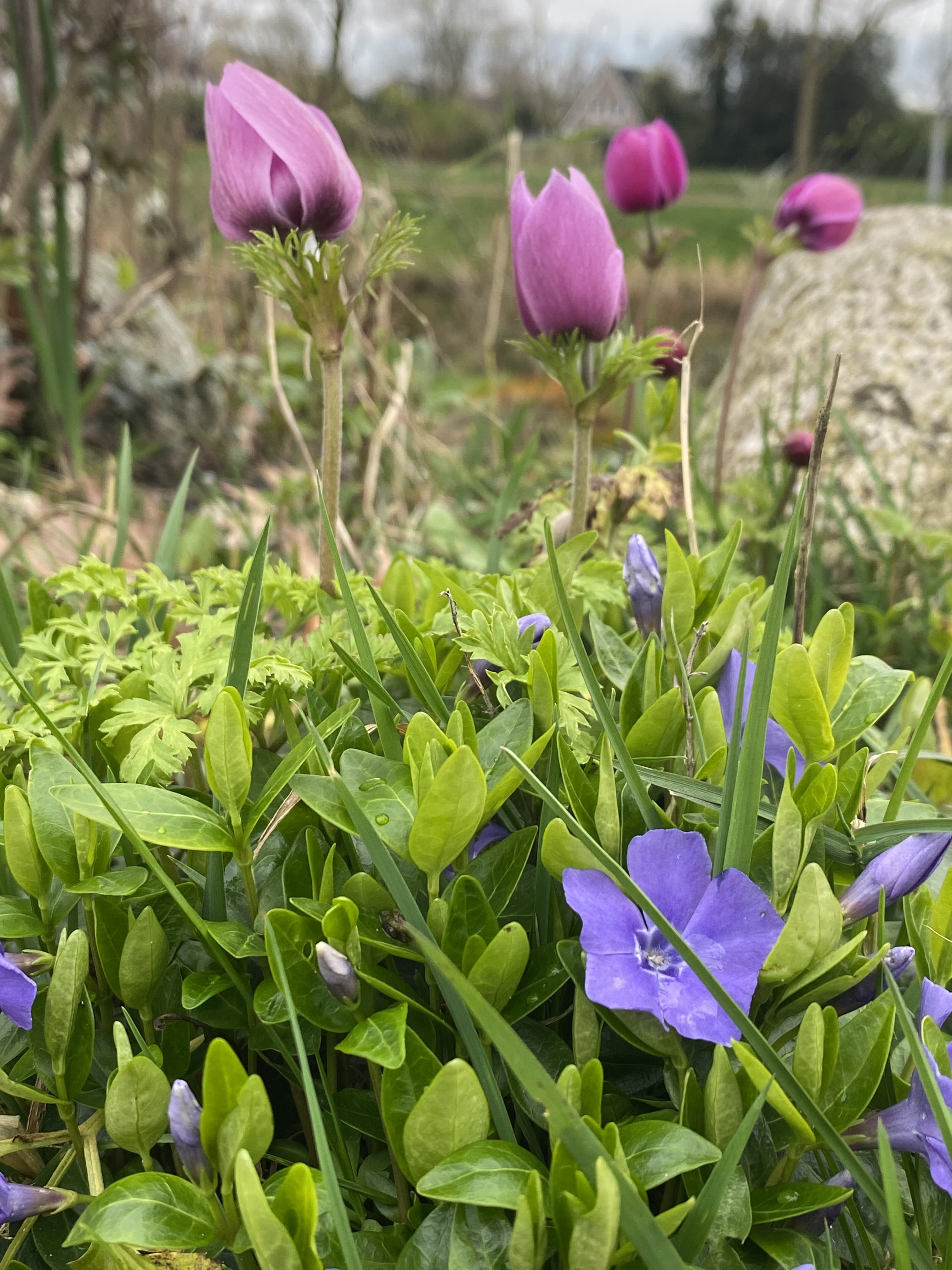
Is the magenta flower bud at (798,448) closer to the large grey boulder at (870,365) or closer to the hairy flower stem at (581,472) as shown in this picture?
the large grey boulder at (870,365)

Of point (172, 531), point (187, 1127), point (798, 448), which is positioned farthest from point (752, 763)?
point (798, 448)

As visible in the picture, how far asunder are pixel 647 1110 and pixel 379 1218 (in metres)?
0.18

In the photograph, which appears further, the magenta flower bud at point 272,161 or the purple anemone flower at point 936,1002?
the magenta flower bud at point 272,161

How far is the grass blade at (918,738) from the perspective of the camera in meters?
0.64

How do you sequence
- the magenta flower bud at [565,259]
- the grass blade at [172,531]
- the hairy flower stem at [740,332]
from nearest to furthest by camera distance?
the magenta flower bud at [565,259]
the grass blade at [172,531]
the hairy flower stem at [740,332]

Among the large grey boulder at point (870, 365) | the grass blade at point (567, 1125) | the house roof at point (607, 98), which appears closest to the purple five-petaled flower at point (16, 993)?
the grass blade at point (567, 1125)

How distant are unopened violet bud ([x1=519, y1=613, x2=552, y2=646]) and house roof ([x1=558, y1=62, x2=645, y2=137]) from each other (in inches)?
370

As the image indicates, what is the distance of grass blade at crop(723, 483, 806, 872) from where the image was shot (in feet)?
1.90

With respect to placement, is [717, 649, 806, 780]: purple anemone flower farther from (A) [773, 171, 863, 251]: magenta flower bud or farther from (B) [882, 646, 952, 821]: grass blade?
(A) [773, 171, 863, 251]: magenta flower bud

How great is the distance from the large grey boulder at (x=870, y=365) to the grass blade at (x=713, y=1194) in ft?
5.71

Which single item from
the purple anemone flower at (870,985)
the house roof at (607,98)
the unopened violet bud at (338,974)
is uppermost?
the house roof at (607,98)

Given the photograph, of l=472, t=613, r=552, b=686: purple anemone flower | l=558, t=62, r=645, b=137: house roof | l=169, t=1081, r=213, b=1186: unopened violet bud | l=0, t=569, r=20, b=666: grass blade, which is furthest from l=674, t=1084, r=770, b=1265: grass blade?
l=558, t=62, r=645, b=137: house roof

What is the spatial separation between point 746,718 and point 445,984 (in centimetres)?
29

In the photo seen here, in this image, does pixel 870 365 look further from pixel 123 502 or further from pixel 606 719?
pixel 606 719
